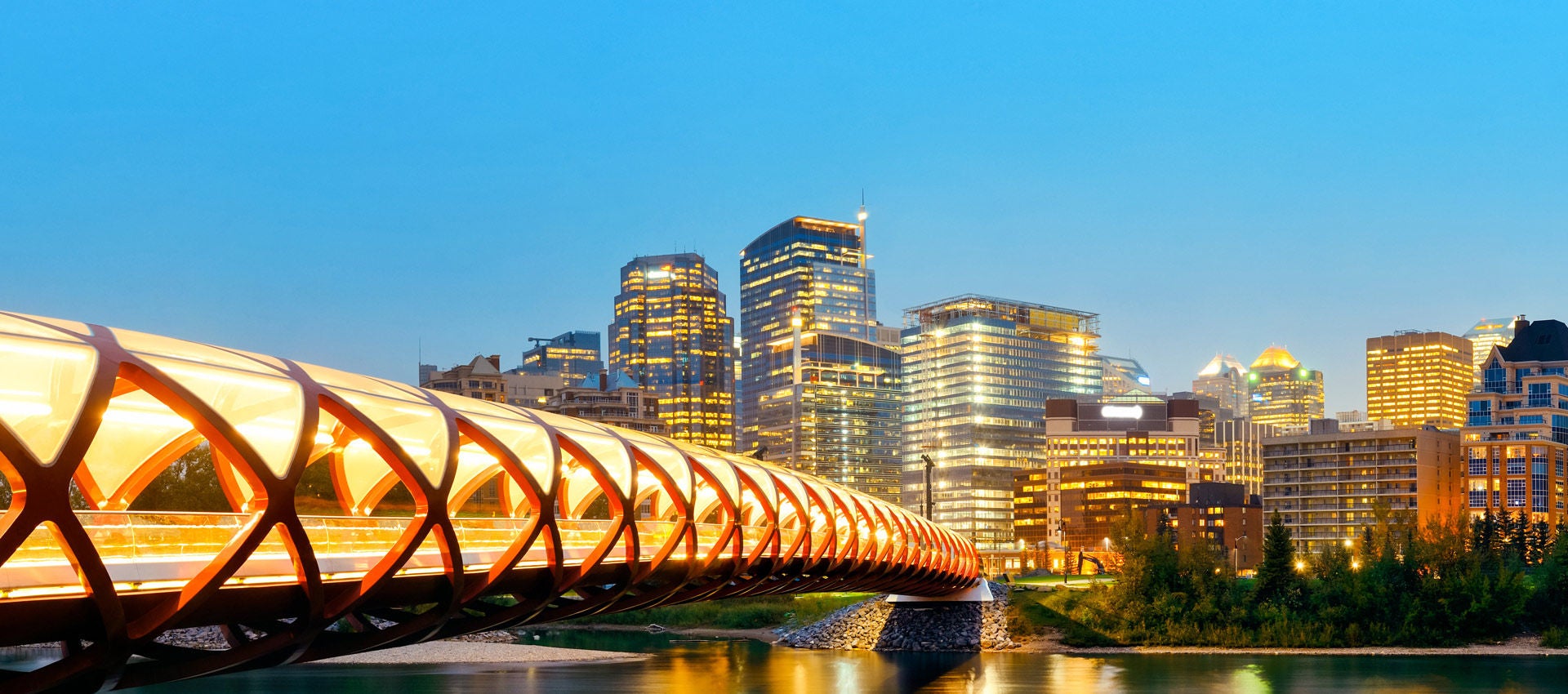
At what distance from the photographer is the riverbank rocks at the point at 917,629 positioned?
249 feet

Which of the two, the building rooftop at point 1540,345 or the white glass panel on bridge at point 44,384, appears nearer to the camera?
the white glass panel on bridge at point 44,384

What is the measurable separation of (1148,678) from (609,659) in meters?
24.3

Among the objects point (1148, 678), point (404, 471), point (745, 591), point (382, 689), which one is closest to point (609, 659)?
point (382, 689)

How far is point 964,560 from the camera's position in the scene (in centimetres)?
7425

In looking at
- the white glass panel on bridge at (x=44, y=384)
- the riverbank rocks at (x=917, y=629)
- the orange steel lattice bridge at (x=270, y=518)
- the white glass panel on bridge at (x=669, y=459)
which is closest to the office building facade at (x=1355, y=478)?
the riverbank rocks at (x=917, y=629)

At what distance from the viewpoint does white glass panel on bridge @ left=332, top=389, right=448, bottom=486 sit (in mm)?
17922

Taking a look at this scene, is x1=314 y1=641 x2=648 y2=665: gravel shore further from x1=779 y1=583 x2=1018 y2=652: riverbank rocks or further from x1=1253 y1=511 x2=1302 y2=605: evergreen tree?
x1=1253 y1=511 x2=1302 y2=605: evergreen tree

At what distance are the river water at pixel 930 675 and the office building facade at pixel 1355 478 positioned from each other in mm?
101645

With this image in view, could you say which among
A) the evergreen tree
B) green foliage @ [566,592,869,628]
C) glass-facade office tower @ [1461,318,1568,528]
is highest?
glass-facade office tower @ [1461,318,1568,528]

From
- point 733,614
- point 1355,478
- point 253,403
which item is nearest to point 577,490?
point 253,403

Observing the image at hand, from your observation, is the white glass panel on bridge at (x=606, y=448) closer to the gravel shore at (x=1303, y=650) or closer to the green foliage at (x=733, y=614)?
the gravel shore at (x=1303, y=650)

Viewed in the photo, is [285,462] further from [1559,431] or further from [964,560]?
[1559,431]

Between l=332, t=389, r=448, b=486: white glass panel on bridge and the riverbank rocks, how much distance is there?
58.4 m

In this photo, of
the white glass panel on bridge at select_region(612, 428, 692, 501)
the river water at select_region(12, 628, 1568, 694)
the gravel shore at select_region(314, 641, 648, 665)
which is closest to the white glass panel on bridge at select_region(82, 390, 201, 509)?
the white glass panel on bridge at select_region(612, 428, 692, 501)
